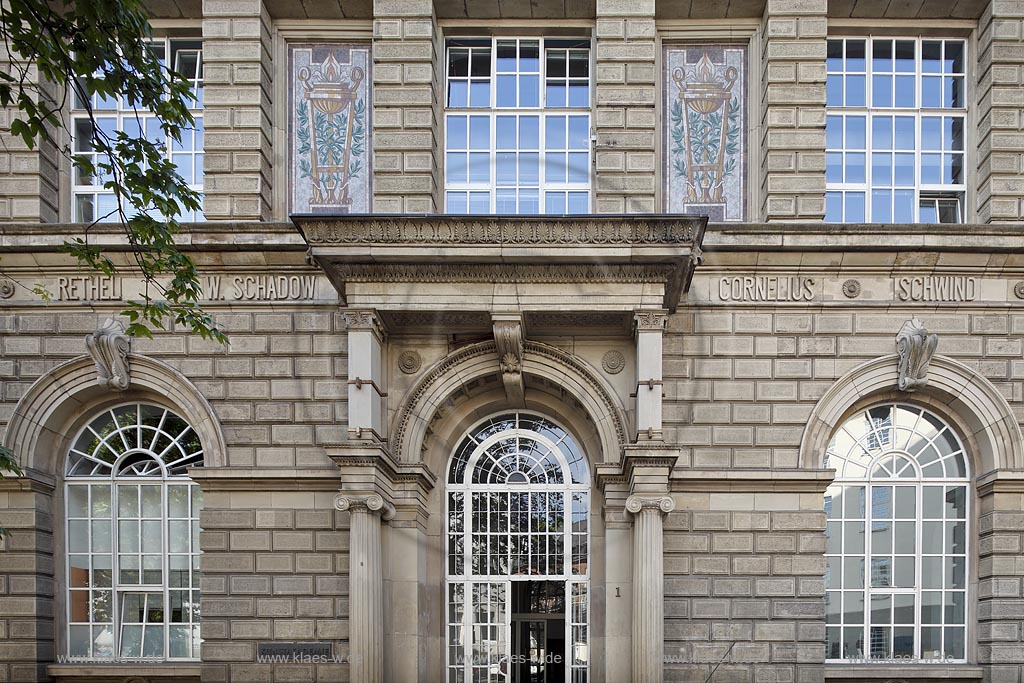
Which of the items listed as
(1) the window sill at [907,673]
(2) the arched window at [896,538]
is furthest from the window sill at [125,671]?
(2) the arched window at [896,538]

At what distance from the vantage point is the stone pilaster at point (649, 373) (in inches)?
521

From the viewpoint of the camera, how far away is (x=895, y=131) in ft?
51.4

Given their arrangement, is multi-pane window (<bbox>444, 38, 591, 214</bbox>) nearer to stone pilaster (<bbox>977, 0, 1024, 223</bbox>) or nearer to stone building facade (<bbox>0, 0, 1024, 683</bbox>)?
stone building facade (<bbox>0, 0, 1024, 683</bbox>)

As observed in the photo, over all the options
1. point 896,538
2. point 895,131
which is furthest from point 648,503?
point 895,131

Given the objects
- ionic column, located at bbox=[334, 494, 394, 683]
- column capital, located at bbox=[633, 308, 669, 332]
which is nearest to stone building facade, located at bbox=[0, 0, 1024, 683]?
column capital, located at bbox=[633, 308, 669, 332]

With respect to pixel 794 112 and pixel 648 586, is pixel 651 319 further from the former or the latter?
pixel 794 112

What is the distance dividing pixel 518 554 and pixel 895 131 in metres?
9.56

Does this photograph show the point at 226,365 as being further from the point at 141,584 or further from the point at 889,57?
the point at 889,57

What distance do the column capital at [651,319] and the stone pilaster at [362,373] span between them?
3.88 meters

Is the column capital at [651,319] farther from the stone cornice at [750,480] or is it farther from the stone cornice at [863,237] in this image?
the stone cornice at [750,480]

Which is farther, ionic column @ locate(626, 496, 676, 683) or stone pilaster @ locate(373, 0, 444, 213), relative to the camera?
stone pilaster @ locate(373, 0, 444, 213)

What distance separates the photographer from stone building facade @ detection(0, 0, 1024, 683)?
14195mm

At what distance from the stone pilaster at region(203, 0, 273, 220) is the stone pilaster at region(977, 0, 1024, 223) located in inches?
466

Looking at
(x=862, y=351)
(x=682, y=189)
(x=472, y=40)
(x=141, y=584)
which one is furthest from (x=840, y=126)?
(x=141, y=584)
